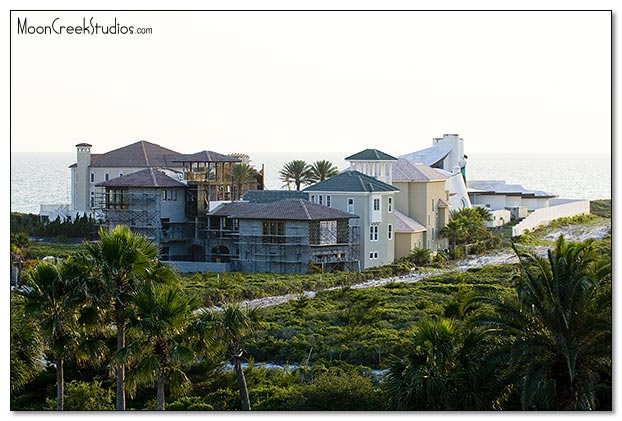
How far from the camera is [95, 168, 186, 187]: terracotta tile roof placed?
37.8 metres

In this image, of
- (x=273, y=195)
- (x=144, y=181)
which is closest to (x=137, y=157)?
(x=144, y=181)

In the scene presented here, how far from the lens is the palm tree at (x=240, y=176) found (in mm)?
42812

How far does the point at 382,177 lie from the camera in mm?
39688

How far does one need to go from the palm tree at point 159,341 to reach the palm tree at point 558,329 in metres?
3.95

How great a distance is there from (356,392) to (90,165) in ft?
91.3

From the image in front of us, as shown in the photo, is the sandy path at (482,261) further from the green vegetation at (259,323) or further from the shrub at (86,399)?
the green vegetation at (259,323)

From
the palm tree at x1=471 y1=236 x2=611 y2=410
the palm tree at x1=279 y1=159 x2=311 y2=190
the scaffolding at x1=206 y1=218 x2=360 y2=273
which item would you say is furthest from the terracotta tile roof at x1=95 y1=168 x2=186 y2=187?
the palm tree at x1=471 y1=236 x2=611 y2=410

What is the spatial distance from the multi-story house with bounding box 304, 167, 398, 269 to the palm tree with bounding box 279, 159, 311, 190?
9344mm

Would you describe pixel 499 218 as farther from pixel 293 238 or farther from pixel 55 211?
pixel 55 211

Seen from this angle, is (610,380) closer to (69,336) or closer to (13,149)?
(69,336)

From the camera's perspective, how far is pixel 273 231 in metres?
35.1

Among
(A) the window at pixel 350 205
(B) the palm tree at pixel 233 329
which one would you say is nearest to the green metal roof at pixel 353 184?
(A) the window at pixel 350 205

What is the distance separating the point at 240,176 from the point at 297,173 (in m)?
4.57

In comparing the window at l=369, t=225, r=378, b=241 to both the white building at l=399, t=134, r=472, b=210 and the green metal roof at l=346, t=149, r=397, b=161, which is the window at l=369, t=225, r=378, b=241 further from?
the white building at l=399, t=134, r=472, b=210
